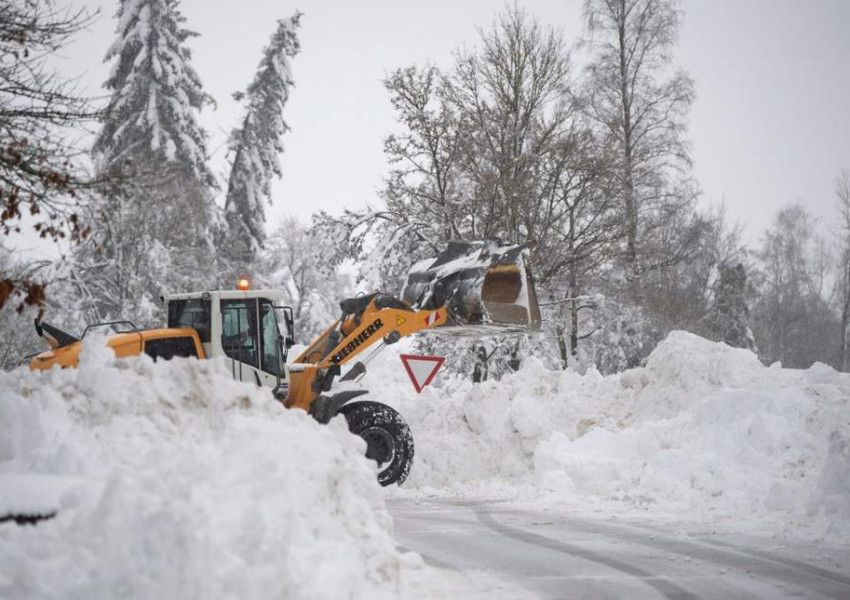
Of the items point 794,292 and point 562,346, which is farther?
point 794,292

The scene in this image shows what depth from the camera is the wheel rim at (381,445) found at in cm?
962

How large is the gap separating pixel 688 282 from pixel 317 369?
20604 mm

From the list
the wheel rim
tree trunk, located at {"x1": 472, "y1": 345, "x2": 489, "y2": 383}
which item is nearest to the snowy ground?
the wheel rim

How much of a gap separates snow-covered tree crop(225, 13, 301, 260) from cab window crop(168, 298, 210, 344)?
19.8 m

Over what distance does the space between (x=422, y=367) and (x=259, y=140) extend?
2077 centimetres

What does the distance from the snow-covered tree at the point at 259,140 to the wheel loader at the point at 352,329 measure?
19.6 metres

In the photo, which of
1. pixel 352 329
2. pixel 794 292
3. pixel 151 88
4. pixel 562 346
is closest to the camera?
pixel 352 329

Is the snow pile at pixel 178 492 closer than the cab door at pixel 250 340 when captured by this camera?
Yes

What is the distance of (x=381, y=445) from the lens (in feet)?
31.8

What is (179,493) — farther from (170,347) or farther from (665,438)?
(665,438)

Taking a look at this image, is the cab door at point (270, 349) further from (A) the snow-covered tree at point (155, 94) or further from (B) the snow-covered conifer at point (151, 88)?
(B) the snow-covered conifer at point (151, 88)

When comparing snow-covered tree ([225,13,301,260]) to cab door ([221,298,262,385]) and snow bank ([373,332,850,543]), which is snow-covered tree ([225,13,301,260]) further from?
cab door ([221,298,262,385])

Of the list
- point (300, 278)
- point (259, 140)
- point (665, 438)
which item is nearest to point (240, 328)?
point (665, 438)

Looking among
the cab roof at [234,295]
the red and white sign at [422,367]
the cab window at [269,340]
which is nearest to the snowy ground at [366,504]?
the red and white sign at [422,367]
